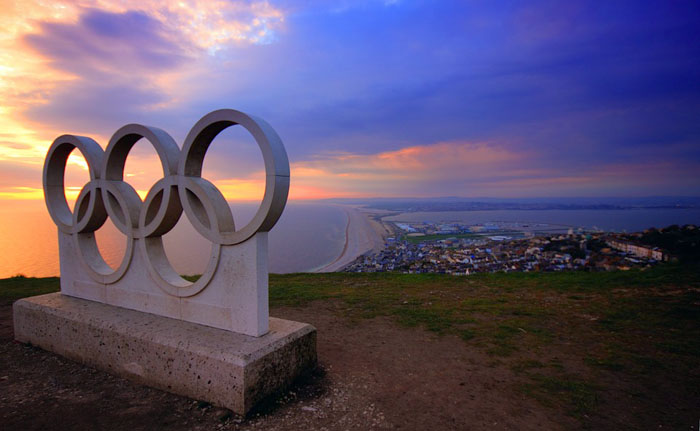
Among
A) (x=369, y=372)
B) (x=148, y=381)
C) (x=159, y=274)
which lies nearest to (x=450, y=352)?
(x=369, y=372)

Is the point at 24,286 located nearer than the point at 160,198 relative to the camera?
No

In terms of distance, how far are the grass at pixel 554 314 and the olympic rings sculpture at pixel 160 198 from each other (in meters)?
3.76

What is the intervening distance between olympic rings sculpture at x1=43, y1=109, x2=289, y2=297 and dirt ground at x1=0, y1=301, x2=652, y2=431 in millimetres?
1542

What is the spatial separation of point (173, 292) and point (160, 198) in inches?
60.5

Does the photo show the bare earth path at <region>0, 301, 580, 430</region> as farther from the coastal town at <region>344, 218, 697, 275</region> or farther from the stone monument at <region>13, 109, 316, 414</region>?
the coastal town at <region>344, 218, 697, 275</region>

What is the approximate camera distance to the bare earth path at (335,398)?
153 inches

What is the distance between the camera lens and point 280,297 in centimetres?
943

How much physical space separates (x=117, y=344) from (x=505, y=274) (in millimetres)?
10907

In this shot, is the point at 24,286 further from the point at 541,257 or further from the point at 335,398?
the point at 541,257

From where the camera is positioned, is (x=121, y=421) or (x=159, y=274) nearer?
(x=121, y=421)

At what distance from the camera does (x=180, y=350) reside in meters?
4.46

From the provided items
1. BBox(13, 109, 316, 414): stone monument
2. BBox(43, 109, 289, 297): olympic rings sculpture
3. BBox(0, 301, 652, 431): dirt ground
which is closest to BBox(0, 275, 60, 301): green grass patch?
BBox(13, 109, 316, 414): stone monument

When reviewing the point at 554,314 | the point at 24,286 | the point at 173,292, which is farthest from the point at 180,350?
the point at 24,286

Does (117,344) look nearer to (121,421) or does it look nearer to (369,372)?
A: (121,421)
